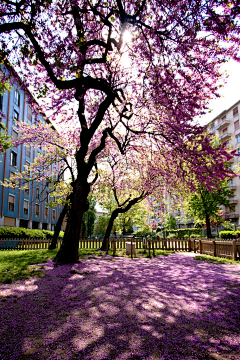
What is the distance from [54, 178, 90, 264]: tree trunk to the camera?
8.34m

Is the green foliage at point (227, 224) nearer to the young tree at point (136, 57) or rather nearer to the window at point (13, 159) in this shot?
the young tree at point (136, 57)

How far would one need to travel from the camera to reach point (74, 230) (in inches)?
341

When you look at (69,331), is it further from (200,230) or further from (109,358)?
(200,230)

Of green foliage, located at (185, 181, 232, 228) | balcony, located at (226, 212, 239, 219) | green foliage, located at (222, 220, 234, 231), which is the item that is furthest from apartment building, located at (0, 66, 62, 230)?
balcony, located at (226, 212, 239, 219)

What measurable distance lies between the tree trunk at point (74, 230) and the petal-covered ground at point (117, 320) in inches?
93.8

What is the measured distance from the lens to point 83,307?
157 inches

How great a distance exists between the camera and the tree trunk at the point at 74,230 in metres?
8.34

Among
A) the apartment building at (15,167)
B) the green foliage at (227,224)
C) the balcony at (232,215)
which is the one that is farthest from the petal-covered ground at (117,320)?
the balcony at (232,215)

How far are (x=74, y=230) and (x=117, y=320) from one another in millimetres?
5494

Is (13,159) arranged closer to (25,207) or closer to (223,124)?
(25,207)

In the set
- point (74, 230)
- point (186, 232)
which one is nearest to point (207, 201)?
point (186, 232)

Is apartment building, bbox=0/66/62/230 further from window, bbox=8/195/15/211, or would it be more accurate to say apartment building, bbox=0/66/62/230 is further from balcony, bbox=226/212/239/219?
balcony, bbox=226/212/239/219

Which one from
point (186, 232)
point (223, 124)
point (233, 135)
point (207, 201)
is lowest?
point (186, 232)

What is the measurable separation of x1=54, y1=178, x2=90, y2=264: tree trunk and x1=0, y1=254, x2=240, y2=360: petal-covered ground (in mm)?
2381
